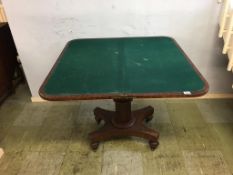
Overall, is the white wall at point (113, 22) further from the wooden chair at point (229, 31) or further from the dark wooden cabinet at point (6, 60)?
the dark wooden cabinet at point (6, 60)

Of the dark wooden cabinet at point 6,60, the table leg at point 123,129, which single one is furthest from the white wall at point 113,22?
the table leg at point 123,129

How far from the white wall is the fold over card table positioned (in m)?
0.14

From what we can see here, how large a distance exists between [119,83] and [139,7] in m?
0.94

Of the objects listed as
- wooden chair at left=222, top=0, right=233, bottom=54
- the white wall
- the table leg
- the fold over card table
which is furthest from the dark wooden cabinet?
wooden chair at left=222, top=0, right=233, bottom=54

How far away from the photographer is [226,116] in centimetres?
208

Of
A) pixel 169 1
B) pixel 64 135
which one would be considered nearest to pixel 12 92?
pixel 64 135

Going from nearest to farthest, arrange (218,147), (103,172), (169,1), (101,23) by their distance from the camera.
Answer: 1. (103,172)
2. (218,147)
3. (169,1)
4. (101,23)

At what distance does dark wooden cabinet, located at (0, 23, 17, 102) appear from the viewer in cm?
232

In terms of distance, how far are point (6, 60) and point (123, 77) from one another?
1.68m

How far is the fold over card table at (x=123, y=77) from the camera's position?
3.92 feet

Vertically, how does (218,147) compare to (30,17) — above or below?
below

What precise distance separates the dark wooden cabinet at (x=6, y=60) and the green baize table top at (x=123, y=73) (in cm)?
98

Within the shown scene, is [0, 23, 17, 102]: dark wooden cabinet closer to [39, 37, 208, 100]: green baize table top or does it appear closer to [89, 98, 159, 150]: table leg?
[39, 37, 208, 100]: green baize table top

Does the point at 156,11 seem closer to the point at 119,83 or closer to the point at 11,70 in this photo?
the point at 119,83
